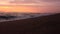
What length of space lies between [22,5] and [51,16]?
151mm

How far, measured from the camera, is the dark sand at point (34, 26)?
1.93 feet

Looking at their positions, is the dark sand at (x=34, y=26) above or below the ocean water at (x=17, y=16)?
below

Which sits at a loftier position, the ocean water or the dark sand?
the ocean water

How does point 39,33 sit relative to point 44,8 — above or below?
below

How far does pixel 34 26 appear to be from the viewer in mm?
618

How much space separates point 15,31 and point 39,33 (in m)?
0.11

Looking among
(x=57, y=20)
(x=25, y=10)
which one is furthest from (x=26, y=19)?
(x=57, y=20)

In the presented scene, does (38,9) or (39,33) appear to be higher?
(38,9)

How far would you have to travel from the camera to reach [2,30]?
0.59 metres

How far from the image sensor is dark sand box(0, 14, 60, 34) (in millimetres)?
588

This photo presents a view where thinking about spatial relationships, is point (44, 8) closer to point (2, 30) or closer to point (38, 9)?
point (38, 9)

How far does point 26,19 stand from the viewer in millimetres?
587

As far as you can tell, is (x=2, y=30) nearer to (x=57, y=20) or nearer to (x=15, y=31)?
(x=15, y=31)

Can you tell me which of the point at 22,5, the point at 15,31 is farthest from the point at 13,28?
the point at 22,5
